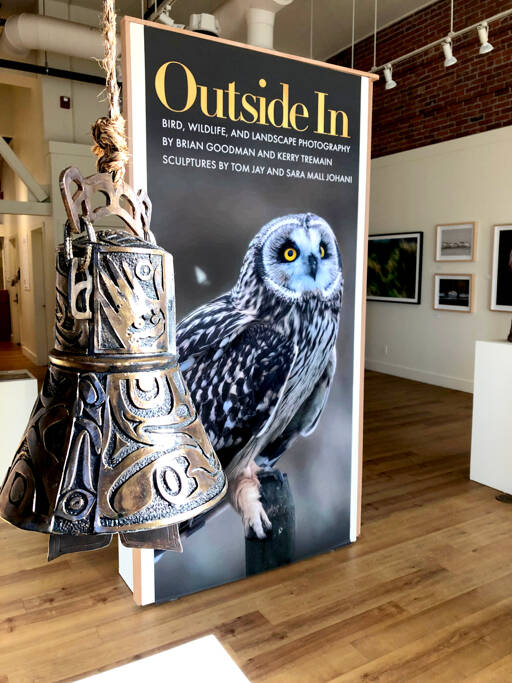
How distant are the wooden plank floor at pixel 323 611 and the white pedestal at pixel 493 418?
47 cm

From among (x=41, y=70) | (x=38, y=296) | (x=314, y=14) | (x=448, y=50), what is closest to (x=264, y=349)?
(x=448, y=50)

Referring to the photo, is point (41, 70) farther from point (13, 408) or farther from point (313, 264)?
point (313, 264)

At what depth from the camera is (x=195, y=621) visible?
99.2 inches

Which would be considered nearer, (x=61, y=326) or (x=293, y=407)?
(x=61, y=326)

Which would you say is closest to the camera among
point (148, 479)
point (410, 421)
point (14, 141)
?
point (148, 479)

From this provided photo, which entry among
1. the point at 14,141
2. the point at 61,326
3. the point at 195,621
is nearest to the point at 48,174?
the point at 14,141

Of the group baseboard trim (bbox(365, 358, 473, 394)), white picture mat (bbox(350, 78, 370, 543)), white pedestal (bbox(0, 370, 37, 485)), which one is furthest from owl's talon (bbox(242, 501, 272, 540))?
baseboard trim (bbox(365, 358, 473, 394))

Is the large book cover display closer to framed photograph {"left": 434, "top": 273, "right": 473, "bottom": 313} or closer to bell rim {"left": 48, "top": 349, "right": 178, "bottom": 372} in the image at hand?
bell rim {"left": 48, "top": 349, "right": 178, "bottom": 372}

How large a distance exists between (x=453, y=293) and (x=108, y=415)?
7.37 metres

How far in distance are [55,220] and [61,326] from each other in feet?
26.8

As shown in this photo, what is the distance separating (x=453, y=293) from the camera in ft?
24.5

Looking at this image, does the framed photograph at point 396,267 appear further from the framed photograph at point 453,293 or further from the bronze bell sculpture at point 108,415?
the bronze bell sculpture at point 108,415

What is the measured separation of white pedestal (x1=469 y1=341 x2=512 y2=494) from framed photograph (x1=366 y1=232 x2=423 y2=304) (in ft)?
12.5

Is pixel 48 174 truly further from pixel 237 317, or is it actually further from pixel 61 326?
pixel 61 326
